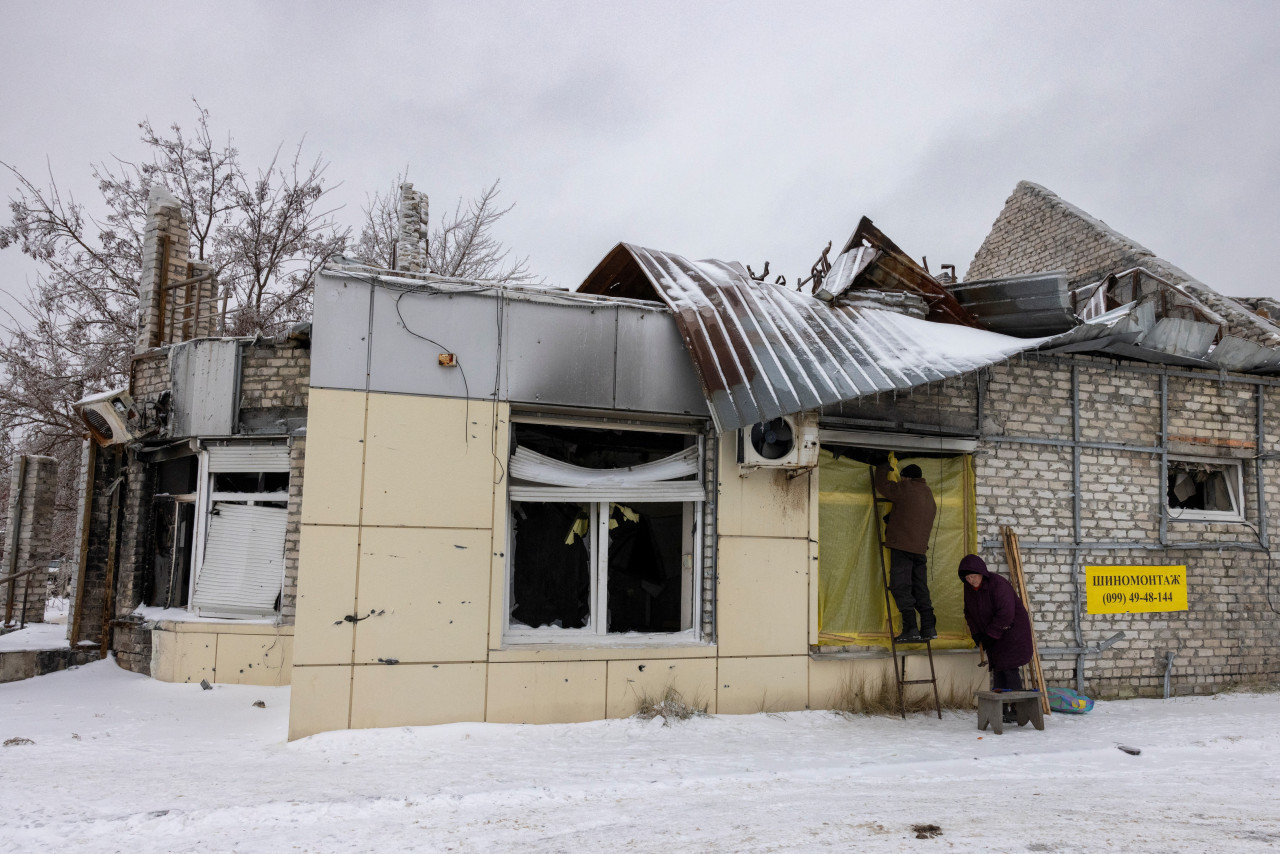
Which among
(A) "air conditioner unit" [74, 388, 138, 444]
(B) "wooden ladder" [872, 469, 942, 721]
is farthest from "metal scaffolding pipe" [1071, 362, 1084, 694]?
(A) "air conditioner unit" [74, 388, 138, 444]

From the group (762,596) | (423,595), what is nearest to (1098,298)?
(762,596)

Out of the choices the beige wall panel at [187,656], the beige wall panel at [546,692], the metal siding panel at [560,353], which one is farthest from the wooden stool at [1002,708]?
the beige wall panel at [187,656]

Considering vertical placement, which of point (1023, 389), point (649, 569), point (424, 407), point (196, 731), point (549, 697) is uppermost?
point (1023, 389)

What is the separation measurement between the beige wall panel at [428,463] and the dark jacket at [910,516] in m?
3.48

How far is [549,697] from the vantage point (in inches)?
237

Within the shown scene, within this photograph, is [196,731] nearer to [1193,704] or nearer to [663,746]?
[663,746]

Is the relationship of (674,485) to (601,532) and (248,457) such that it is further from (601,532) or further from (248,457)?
(248,457)

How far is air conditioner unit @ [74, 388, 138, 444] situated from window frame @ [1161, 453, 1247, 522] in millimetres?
11443

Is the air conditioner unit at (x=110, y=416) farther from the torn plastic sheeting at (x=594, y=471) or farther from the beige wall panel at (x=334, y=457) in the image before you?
the torn plastic sheeting at (x=594, y=471)

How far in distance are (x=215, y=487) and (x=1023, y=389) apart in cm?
870

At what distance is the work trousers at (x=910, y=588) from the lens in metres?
6.86

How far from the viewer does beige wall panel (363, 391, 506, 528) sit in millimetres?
5859

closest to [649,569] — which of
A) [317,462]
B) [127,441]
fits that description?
[317,462]

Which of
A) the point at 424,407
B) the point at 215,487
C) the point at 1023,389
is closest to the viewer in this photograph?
the point at 424,407
